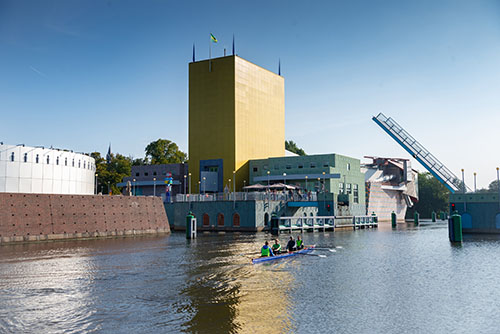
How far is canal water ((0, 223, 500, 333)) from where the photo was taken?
1670 cm

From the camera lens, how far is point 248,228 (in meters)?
66.0

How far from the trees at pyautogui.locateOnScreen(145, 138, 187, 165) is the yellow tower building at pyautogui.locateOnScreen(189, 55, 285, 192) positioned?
28059 millimetres

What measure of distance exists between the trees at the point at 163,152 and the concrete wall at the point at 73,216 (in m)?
53.9

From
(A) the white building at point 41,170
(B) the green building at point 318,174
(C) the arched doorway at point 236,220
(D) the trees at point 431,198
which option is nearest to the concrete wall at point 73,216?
(C) the arched doorway at point 236,220

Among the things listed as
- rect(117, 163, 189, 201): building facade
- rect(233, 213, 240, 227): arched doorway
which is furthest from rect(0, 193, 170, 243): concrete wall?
rect(117, 163, 189, 201): building facade

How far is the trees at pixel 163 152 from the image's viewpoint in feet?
385

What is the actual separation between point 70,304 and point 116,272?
27.1ft

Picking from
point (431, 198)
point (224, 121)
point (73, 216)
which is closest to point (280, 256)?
point (73, 216)

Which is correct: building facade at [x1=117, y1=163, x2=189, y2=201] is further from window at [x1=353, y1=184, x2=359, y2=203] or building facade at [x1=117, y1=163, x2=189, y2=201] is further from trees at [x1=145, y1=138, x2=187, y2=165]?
window at [x1=353, y1=184, x2=359, y2=203]

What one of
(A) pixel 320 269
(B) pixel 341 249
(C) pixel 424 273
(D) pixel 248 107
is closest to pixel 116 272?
(A) pixel 320 269

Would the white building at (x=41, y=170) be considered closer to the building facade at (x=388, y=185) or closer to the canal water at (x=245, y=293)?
the canal water at (x=245, y=293)

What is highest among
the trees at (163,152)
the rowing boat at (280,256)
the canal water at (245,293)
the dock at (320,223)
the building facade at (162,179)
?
the trees at (163,152)

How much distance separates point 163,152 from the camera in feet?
387

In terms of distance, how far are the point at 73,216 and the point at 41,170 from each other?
19.6 metres
